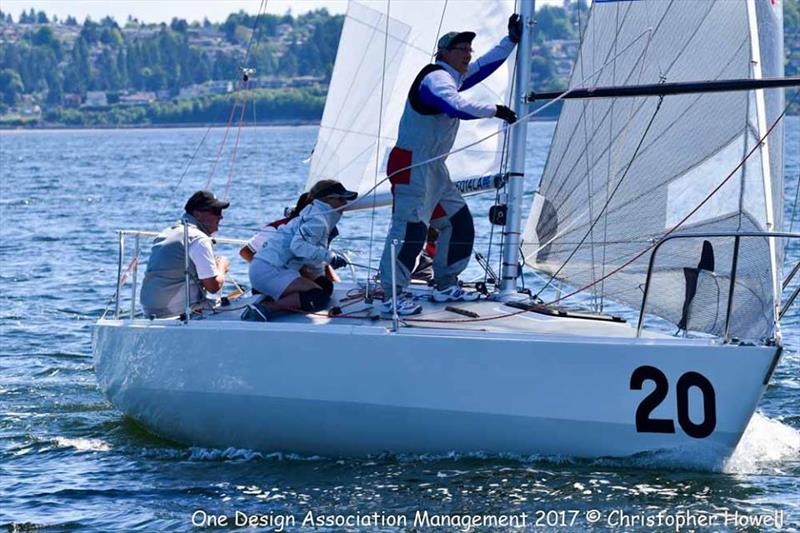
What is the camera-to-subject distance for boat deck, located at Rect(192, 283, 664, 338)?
7.90 meters

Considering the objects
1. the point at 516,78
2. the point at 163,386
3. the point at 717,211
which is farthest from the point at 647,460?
the point at 163,386

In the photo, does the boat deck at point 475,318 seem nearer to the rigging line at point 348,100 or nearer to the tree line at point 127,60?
the rigging line at point 348,100

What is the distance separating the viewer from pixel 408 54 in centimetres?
1045

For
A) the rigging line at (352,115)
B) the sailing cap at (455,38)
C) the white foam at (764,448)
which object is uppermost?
the sailing cap at (455,38)

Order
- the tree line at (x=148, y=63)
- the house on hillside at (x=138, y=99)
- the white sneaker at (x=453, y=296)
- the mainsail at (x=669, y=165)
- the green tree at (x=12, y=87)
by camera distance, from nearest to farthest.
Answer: the mainsail at (x=669, y=165), the white sneaker at (x=453, y=296), the tree line at (x=148, y=63), the house on hillside at (x=138, y=99), the green tree at (x=12, y=87)

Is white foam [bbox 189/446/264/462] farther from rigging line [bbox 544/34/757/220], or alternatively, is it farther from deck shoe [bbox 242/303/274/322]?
rigging line [bbox 544/34/757/220]

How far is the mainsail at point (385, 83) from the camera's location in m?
9.99

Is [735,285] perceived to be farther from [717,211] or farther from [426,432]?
[426,432]

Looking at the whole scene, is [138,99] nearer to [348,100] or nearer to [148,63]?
[148,63]

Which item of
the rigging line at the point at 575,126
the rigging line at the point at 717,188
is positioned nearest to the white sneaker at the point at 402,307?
the rigging line at the point at 717,188

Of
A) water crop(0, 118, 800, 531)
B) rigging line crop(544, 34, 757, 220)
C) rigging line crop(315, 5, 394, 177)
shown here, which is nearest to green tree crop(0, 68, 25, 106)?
water crop(0, 118, 800, 531)

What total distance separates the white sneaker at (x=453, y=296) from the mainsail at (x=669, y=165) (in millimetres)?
584

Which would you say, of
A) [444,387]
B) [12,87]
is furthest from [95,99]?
[444,387]

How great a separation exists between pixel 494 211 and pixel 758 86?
1820 millimetres
